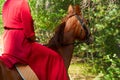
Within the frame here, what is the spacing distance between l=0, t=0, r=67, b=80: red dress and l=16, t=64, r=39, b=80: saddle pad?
0.17ft

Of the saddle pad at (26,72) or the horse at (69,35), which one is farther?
the horse at (69,35)

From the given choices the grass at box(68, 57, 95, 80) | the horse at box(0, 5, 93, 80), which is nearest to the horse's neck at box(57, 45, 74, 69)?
the horse at box(0, 5, 93, 80)

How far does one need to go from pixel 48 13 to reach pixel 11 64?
15.4 feet

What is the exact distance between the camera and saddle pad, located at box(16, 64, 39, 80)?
487 cm

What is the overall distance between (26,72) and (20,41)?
419 mm

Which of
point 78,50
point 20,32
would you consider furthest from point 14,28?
point 78,50

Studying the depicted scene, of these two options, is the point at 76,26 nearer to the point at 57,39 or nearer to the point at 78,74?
the point at 57,39

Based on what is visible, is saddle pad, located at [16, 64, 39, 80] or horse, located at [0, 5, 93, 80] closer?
saddle pad, located at [16, 64, 39, 80]

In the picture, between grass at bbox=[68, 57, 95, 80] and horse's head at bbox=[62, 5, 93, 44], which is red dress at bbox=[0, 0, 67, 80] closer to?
horse's head at bbox=[62, 5, 93, 44]

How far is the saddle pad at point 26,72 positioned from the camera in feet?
16.0

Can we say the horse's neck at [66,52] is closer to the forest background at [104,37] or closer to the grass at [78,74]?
the forest background at [104,37]

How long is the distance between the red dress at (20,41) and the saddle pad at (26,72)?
5cm

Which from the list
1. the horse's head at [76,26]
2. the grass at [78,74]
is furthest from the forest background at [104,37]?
the grass at [78,74]

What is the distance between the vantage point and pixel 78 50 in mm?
8930
